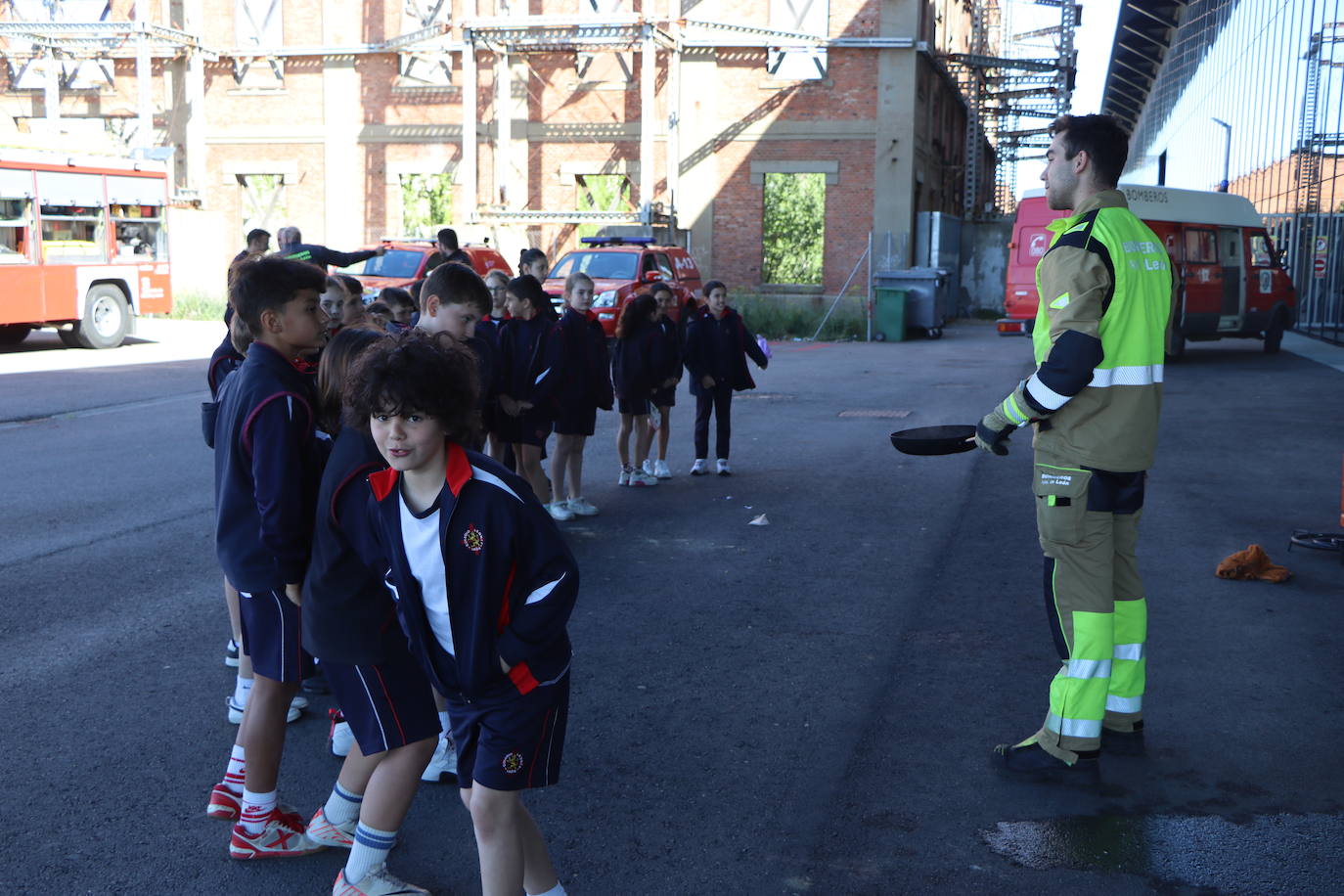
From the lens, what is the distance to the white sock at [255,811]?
145 inches

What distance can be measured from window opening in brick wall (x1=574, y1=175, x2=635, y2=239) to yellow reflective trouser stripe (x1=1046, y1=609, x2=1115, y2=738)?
30210mm

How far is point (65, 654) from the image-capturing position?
5.55 meters

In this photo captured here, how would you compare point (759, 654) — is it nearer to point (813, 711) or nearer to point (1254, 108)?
point (813, 711)

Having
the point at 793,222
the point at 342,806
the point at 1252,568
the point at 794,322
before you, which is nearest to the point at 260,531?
the point at 342,806

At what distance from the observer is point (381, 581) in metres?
3.08

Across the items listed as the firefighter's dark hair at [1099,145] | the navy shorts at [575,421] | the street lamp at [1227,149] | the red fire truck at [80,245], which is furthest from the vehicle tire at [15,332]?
the street lamp at [1227,149]

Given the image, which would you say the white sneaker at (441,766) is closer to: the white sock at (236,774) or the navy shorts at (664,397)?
the white sock at (236,774)

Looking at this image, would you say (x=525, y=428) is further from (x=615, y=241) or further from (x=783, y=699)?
(x=615, y=241)

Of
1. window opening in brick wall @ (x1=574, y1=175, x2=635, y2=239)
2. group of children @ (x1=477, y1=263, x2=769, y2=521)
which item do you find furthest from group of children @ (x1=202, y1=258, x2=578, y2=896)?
window opening in brick wall @ (x1=574, y1=175, x2=635, y2=239)

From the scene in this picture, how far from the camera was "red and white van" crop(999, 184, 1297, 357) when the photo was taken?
2061cm

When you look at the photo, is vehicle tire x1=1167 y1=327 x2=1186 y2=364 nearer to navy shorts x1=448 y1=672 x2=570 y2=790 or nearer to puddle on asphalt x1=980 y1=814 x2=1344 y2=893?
puddle on asphalt x1=980 y1=814 x2=1344 y2=893

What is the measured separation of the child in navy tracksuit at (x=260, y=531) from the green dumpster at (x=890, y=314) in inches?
981

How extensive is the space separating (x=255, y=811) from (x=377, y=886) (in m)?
0.59

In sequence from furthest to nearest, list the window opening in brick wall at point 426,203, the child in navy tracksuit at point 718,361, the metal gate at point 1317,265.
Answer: the window opening in brick wall at point 426,203, the metal gate at point 1317,265, the child in navy tracksuit at point 718,361
